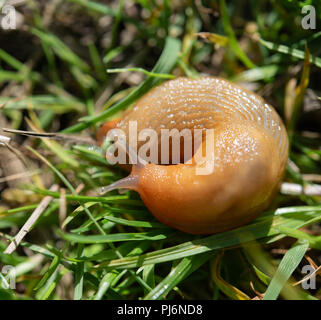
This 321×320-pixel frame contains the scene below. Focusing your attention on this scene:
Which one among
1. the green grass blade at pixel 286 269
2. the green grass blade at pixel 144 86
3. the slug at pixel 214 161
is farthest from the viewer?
the green grass blade at pixel 144 86

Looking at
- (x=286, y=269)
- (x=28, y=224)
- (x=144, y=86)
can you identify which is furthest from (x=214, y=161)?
(x=28, y=224)

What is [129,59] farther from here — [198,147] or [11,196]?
[11,196]

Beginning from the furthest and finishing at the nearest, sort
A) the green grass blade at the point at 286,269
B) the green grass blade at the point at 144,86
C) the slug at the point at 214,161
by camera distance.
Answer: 1. the green grass blade at the point at 144,86
2. the slug at the point at 214,161
3. the green grass blade at the point at 286,269

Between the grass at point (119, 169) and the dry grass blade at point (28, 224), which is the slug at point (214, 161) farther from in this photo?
the dry grass blade at point (28, 224)

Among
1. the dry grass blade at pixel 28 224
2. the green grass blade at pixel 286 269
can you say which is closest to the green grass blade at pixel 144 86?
the dry grass blade at pixel 28 224

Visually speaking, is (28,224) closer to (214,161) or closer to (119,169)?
(119,169)
